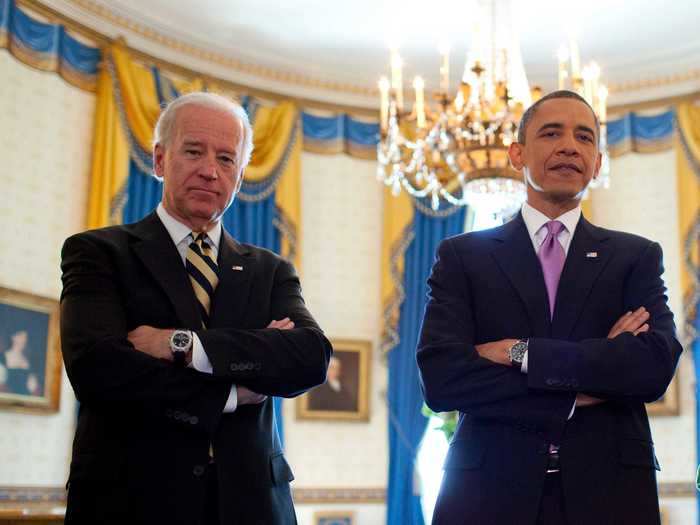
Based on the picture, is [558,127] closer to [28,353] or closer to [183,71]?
[28,353]

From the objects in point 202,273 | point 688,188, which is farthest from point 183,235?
point 688,188

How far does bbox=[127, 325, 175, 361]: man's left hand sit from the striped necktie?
0.62 feet

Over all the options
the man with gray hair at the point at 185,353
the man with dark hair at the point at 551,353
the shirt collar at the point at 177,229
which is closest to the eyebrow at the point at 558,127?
the man with dark hair at the point at 551,353

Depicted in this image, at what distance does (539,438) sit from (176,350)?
43.6 inches

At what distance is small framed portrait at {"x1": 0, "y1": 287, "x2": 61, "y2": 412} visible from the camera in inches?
301

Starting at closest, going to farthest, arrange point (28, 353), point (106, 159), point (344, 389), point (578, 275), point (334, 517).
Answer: point (578, 275) < point (28, 353) < point (106, 159) < point (334, 517) < point (344, 389)

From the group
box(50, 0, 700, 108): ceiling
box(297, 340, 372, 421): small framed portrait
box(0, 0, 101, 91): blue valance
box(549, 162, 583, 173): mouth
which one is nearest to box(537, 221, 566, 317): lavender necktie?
box(549, 162, 583, 173): mouth

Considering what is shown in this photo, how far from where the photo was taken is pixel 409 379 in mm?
10188

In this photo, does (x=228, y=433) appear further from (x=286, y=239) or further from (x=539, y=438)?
(x=286, y=239)

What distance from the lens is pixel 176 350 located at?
2.88 meters

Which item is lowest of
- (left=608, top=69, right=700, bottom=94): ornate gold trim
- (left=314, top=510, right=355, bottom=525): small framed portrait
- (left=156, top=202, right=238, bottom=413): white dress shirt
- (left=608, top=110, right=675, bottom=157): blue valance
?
(left=314, top=510, right=355, bottom=525): small framed portrait

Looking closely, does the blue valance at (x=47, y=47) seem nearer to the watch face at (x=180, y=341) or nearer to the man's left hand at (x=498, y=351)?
the watch face at (x=180, y=341)

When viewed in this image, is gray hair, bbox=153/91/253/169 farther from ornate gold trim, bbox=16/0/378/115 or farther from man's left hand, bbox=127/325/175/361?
ornate gold trim, bbox=16/0/378/115

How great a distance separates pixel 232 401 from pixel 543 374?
0.94 metres
